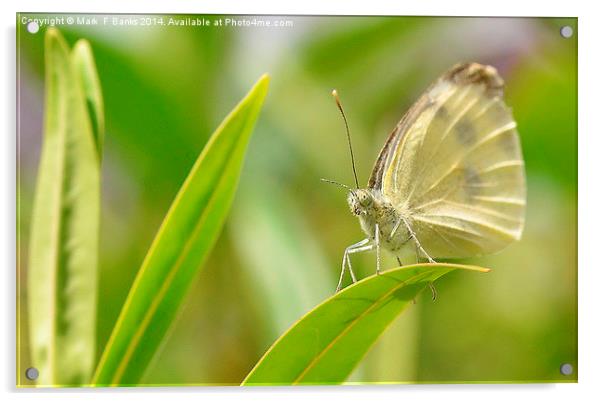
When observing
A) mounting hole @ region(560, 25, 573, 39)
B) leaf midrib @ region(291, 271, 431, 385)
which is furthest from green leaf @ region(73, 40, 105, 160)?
mounting hole @ region(560, 25, 573, 39)

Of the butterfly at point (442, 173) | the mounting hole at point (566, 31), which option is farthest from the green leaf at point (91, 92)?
the mounting hole at point (566, 31)

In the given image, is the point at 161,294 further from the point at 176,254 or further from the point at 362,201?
the point at 362,201

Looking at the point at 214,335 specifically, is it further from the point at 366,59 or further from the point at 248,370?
the point at 366,59

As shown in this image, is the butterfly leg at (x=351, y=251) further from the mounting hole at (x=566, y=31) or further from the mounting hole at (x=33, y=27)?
the mounting hole at (x=33, y=27)

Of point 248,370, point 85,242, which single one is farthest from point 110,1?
point 248,370

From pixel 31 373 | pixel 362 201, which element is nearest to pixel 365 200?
pixel 362 201
